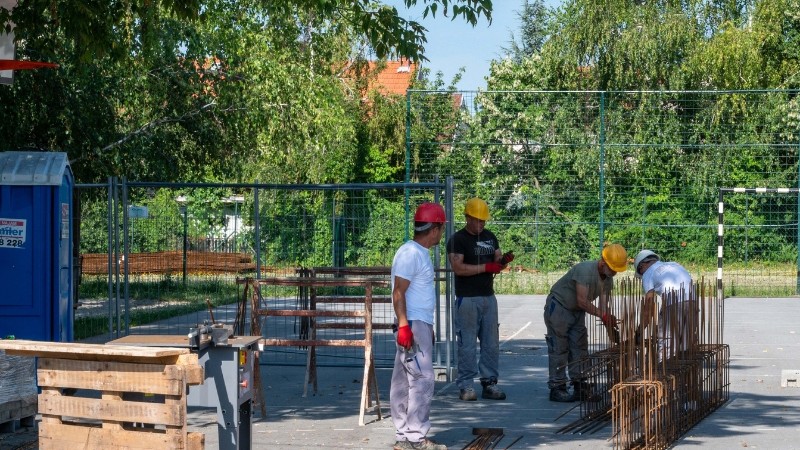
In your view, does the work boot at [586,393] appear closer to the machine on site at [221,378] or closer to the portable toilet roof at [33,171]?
the machine on site at [221,378]

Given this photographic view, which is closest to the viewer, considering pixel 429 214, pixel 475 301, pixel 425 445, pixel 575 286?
pixel 425 445

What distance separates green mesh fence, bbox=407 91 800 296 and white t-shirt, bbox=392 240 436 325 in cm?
1647

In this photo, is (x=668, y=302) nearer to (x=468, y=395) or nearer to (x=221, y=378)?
(x=468, y=395)

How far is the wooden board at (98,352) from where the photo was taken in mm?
6504

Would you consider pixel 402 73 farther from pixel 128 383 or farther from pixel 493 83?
pixel 128 383

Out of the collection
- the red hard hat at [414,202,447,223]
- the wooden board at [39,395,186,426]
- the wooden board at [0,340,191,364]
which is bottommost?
the wooden board at [39,395,186,426]

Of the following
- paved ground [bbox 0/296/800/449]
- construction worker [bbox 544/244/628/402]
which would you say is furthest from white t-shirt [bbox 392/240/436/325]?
construction worker [bbox 544/244/628/402]

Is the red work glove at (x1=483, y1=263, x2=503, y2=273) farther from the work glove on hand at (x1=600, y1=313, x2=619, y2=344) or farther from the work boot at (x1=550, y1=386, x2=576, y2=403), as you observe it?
the work boot at (x1=550, y1=386, x2=576, y2=403)

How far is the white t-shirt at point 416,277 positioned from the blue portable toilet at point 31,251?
3.73 metres

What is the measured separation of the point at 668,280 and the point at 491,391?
204 cm

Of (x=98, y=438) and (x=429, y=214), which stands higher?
(x=429, y=214)

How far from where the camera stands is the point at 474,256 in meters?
11.4

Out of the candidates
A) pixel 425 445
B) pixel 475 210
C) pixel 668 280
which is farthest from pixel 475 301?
pixel 425 445

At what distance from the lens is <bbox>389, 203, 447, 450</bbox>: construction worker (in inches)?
354
